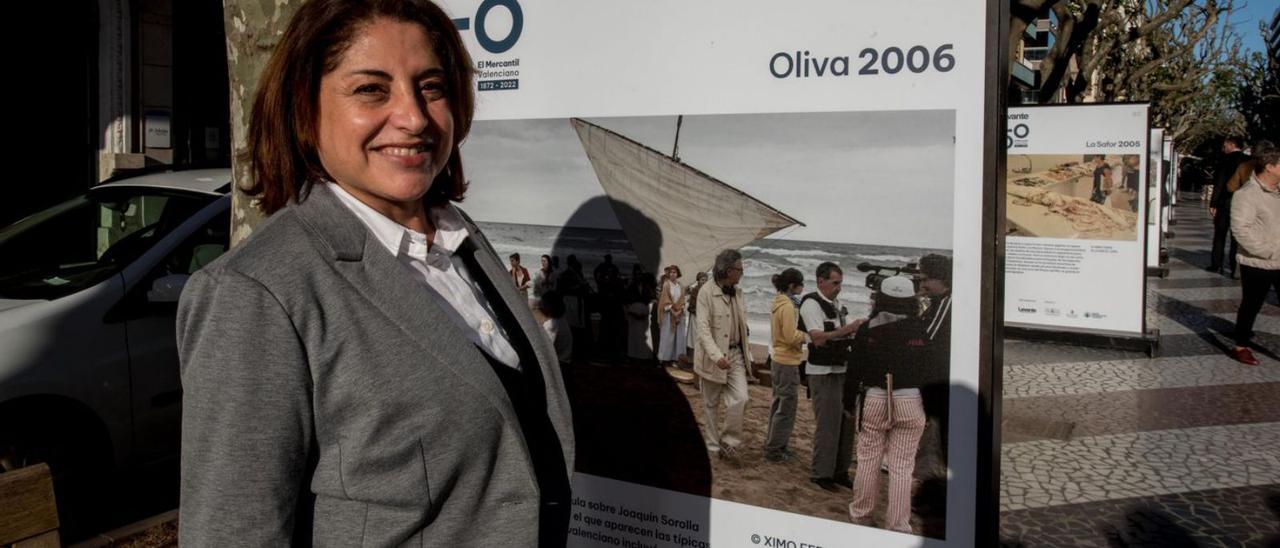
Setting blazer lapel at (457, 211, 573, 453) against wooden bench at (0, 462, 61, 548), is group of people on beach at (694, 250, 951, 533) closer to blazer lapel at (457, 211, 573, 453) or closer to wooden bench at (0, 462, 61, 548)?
blazer lapel at (457, 211, 573, 453)

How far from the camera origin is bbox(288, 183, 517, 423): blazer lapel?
1.47 m

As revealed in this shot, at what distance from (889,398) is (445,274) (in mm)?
986

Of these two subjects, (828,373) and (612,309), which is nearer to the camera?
(828,373)

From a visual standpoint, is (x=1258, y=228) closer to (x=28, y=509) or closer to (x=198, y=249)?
(x=198, y=249)

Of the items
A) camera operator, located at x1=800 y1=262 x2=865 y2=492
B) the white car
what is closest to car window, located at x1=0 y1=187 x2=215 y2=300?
the white car

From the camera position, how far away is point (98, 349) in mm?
5188

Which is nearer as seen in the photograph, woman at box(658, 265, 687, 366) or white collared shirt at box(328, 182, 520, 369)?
white collared shirt at box(328, 182, 520, 369)

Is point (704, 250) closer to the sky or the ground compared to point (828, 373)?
closer to the sky

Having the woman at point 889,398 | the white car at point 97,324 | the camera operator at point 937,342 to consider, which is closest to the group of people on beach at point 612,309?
the woman at point 889,398

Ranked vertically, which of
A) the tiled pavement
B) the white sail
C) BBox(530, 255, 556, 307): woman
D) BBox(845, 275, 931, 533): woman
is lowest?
the tiled pavement

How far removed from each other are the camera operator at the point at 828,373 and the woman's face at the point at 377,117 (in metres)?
0.92

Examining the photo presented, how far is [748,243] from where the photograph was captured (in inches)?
86.0

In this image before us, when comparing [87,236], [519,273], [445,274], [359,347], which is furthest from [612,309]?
[87,236]

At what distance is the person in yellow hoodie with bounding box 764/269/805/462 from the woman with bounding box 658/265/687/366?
0.26 metres
